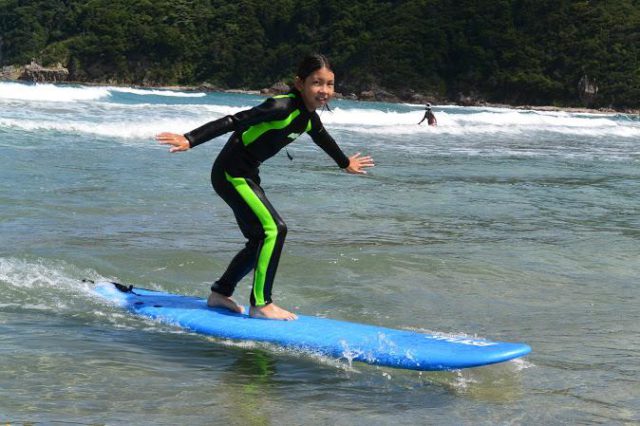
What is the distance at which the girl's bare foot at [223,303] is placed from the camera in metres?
5.21

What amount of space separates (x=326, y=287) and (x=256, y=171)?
162 cm

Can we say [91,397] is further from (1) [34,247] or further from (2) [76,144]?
(2) [76,144]

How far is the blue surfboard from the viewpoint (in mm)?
4117

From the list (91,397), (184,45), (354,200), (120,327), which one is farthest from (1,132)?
(184,45)

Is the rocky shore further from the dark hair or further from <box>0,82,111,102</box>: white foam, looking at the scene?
the dark hair

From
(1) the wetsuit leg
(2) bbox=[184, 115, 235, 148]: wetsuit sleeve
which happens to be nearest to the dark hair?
(2) bbox=[184, 115, 235, 148]: wetsuit sleeve

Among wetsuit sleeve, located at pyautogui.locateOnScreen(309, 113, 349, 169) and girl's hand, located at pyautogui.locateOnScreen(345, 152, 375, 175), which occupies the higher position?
wetsuit sleeve, located at pyautogui.locateOnScreen(309, 113, 349, 169)

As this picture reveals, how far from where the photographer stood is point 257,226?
494 cm

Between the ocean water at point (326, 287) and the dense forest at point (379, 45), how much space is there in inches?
3180

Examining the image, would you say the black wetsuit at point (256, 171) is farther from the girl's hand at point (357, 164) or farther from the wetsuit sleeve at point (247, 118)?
the girl's hand at point (357, 164)

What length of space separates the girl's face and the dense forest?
86.8 metres

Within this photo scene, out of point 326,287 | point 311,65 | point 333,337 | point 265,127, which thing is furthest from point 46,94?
point 333,337

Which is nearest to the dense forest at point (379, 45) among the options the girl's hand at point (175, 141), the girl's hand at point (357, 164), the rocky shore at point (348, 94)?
the rocky shore at point (348, 94)

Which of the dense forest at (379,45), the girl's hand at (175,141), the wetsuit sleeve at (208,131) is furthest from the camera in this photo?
the dense forest at (379,45)
